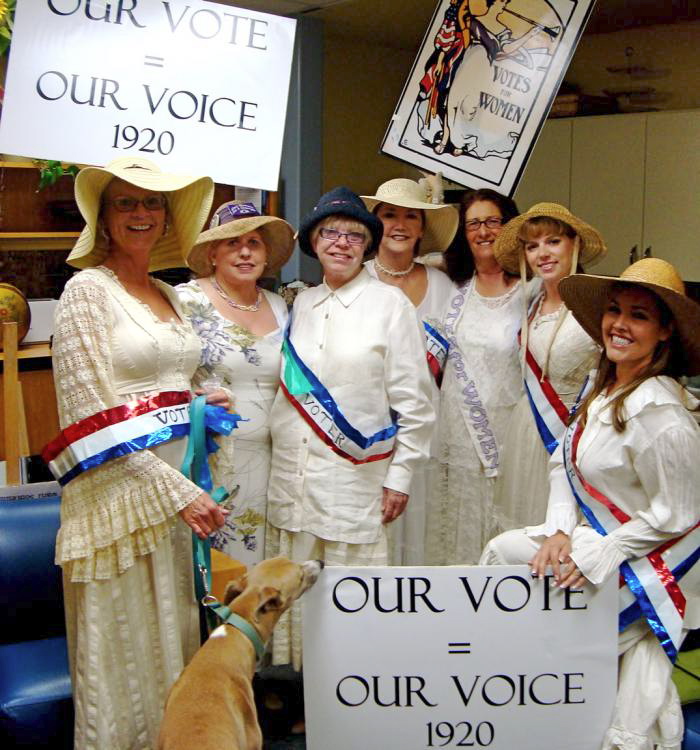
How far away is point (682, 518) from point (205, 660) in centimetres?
96

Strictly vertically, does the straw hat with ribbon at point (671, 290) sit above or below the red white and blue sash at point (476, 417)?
above

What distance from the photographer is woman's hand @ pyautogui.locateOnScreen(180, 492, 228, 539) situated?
1.99 m

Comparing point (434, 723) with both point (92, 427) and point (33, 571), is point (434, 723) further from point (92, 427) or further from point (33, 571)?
point (33, 571)

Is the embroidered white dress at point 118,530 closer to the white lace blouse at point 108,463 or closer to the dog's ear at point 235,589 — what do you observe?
the white lace blouse at point 108,463

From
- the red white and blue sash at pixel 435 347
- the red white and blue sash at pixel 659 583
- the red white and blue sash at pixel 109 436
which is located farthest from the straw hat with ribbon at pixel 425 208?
the red white and blue sash at pixel 659 583

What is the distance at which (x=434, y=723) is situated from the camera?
205 cm

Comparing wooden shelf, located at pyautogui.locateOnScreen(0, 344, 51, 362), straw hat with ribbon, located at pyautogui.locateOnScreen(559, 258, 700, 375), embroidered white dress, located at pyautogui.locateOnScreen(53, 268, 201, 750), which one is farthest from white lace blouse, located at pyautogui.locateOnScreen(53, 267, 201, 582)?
wooden shelf, located at pyautogui.locateOnScreen(0, 344, 51, 362)

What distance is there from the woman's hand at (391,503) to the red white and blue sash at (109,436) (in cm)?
66

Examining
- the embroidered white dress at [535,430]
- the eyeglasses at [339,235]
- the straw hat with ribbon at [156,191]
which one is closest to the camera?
the straw hat with ribbon at [156,191]

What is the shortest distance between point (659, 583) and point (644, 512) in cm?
15

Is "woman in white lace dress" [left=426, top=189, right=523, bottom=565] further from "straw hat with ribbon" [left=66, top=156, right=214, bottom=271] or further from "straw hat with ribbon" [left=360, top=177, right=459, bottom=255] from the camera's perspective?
"straw hat with ribbon" [left=66, top=156, right=214, bottom=271]

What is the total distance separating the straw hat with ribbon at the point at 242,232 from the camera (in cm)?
257

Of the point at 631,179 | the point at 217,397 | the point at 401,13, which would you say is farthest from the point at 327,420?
the point at 401,13

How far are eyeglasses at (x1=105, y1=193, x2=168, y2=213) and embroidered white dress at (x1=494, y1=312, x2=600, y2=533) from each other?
112 centimetres
